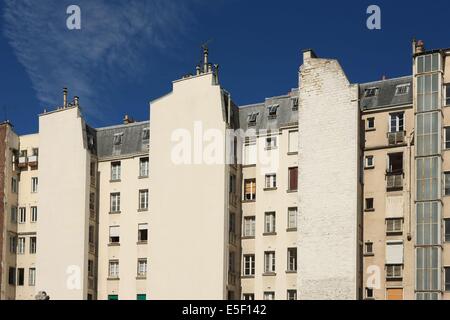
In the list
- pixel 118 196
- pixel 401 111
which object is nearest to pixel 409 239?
pixel 401 111

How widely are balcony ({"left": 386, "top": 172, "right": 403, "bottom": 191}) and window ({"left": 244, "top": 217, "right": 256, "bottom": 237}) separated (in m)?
10.2

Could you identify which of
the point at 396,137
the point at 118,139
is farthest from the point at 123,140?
the point at 396,137

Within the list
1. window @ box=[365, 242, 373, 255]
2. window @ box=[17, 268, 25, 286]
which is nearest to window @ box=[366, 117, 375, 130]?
window @ box=[365, 242, 373, 255]

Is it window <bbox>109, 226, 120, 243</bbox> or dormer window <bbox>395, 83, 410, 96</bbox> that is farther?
window <bbox>109, 226, 120, 243</bbox>

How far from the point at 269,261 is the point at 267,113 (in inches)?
444

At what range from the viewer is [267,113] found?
5800 cm

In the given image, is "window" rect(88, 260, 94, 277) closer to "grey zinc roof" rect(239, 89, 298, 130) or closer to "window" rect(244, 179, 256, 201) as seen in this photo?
"window" rect(244, 179, 256, 201)

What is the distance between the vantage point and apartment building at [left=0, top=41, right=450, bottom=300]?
50.7 m

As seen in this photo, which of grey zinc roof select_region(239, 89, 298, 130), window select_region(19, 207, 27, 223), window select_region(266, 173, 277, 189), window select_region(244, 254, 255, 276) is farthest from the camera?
window select_region(19, 207, 27, 223)

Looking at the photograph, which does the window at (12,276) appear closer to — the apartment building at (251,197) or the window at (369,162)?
the apartment building at (251,197)

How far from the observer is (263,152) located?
185ft

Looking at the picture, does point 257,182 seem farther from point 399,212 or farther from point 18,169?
point 18,169

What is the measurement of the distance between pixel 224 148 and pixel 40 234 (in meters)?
17.6

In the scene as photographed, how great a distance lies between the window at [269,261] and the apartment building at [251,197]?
97mm
